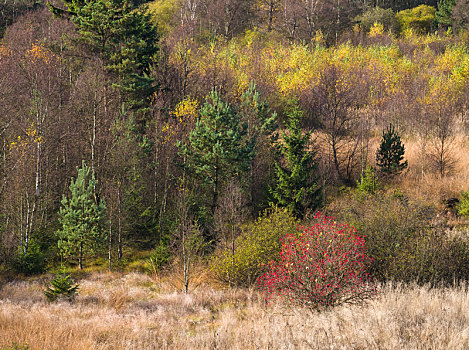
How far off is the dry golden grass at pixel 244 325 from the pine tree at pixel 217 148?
29.7ft

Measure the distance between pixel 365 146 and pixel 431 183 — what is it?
19.5ft

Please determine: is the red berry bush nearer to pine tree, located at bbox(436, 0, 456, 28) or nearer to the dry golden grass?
the dry golden grass

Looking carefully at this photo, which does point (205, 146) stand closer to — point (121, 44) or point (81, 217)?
point (81, 217)

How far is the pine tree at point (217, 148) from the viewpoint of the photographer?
19.9 meters

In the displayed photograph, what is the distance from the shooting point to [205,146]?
67.3ft

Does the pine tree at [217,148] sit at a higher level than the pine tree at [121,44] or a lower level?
lower

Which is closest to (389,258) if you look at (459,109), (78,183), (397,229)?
(397,229)

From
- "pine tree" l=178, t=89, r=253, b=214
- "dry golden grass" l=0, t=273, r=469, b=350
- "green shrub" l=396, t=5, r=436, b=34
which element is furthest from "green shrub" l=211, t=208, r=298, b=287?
"green shrub" l=396, t=5, r=436, b=34

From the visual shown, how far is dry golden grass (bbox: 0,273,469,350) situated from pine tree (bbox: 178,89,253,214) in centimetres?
906

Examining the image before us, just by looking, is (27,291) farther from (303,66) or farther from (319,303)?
(303,66)

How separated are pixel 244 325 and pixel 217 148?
1207 centimetres

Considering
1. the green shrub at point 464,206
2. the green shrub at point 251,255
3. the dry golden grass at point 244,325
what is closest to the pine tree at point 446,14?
the green shrub at point 464,206

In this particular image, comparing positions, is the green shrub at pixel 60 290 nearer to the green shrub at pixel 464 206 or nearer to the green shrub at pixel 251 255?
the green shrub at pixel 251 255

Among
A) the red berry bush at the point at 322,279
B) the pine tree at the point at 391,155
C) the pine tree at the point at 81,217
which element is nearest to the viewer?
the red berry bush at the point at 322,279
